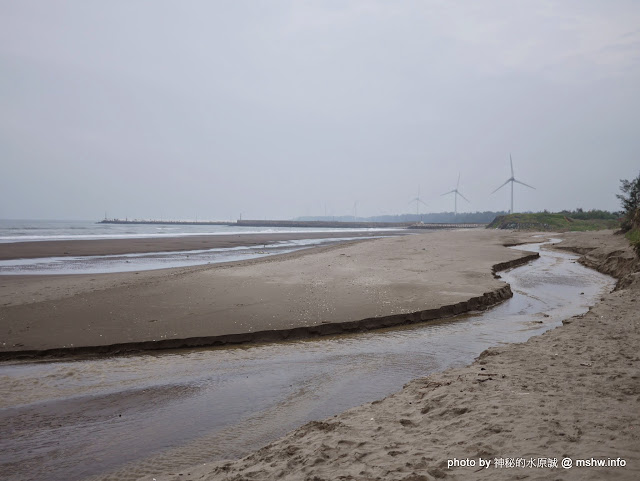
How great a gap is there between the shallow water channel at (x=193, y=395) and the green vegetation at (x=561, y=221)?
6228 cm

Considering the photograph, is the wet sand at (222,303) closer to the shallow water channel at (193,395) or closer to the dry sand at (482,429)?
the shallow water channel at (193,395)

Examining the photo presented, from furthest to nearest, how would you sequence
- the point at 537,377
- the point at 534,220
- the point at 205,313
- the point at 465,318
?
1. the point at 534,220
2. the point at 465,318
3. the point at 205,313
4. the point at 537,377

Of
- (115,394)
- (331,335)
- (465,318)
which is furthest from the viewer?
(465,318)

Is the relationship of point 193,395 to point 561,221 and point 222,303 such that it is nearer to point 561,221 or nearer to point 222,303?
point 222,303

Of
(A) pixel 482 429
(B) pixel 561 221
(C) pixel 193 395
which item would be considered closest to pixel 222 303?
(C) pixel 193 395

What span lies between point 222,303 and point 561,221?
6966 cm

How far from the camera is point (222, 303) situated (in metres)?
11.0

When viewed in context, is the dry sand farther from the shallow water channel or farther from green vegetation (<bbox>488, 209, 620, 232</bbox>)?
green vegetation (<bbox>488, 209, 620, 232</bbox>)

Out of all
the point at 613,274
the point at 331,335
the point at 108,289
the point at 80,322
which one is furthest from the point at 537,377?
the point at 613,274

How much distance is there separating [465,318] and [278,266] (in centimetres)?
980

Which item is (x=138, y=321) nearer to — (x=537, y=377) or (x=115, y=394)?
(x=115, y=394)

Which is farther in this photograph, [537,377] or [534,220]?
[534,220]

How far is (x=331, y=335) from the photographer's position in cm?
915

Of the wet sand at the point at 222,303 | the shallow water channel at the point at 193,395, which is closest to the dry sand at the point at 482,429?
the shallow water channel at the point at 193,395
